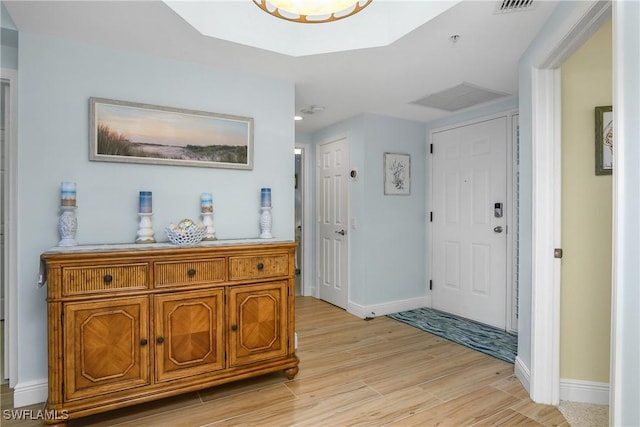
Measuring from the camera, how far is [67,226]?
6.99 feet

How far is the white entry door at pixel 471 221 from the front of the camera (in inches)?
141

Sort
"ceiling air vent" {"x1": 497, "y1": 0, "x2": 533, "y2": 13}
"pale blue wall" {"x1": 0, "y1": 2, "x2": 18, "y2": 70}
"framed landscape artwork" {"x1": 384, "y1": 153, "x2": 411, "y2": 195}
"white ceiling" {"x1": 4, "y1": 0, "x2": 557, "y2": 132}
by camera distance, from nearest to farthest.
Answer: "ceiling air vent" {"x1": 497, "y1": 0, "x2": 533, "y2": 13}
"white ceiling" {"x1": 4, "y1": 0, "x2": 557, "y2": 132}
"pale blue wall" {"x1": 0, "y1": 2, "x2": 18, "y2": 70}
"framed landscape artwork" {"x1": 384, "y1": 153, "x2": 411, "y2": 195}

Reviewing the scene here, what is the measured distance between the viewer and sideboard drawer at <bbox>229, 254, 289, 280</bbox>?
7.56ft

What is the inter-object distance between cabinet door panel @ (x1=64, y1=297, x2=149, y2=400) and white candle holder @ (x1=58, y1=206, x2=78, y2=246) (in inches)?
17.7

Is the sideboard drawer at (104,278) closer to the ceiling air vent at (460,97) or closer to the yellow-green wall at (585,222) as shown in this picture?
the yellow-green wall at (585,222)

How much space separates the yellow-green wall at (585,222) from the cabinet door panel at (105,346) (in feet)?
8.22

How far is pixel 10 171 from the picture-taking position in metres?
2.30

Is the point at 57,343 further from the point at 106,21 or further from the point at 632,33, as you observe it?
the point at 632,33

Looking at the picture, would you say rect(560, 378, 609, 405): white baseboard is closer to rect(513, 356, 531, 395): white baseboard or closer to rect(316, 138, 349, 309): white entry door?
rect(513, 356, 531, 395): white baseboard

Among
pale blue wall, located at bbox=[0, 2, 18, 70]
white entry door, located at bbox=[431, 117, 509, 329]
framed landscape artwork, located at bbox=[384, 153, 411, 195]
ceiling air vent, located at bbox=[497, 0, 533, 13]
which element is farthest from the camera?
framed landscape artwork, located at bbox=[384, 153, 411, 195]

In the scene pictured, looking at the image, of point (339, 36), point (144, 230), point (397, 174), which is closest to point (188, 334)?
point (144, 230)

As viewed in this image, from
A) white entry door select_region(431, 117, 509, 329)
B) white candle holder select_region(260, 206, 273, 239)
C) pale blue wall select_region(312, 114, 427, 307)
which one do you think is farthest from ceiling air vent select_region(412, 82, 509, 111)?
white candle holder select_region(260, 206, 273, 239)

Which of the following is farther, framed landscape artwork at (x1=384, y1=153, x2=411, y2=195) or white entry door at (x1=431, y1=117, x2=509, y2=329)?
framed landscape artwork at (x1=384, y1=153, x2=411, y2=195)

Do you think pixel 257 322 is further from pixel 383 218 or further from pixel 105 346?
pixel 383 218
